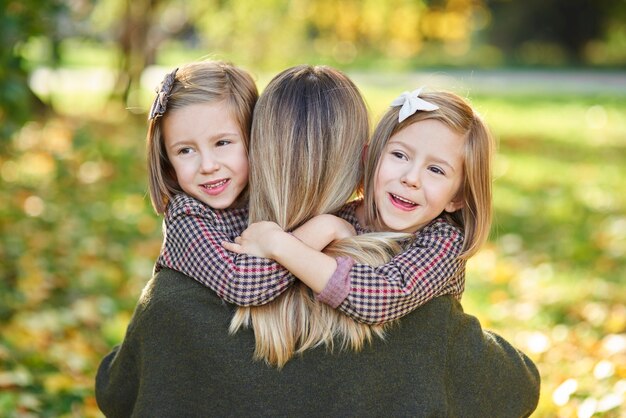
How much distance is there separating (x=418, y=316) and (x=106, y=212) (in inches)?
200

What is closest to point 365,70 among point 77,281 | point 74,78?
point 74,78

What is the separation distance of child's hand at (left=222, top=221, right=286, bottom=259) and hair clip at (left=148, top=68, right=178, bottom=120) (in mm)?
440

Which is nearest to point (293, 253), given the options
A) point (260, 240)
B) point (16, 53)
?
point (260, 240)

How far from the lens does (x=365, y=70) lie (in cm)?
2195

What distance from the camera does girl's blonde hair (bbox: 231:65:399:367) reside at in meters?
2.19

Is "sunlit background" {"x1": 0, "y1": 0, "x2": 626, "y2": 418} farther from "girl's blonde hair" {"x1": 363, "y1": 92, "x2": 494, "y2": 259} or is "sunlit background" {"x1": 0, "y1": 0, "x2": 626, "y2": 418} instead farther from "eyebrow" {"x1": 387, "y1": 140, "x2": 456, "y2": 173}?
"eyebrow" {"x1": 387, "y1": 140, "x2": 456, "y2": 173}

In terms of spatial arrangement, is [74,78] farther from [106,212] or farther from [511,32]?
[511,32]

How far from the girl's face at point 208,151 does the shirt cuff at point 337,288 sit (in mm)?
486

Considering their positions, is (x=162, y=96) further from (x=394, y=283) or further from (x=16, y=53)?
(x=16, y=53)

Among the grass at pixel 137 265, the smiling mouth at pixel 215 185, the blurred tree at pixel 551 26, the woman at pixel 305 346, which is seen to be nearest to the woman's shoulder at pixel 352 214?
the woman at pixel 305 346

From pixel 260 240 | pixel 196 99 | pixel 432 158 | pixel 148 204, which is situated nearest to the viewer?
pixel 260 240

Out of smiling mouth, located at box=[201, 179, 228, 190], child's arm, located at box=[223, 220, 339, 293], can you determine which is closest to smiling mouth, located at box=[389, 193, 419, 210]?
child's arm, located at box=[223, 220, 339, 293]

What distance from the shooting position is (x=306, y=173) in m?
2.30

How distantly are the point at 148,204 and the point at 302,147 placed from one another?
524 cm
